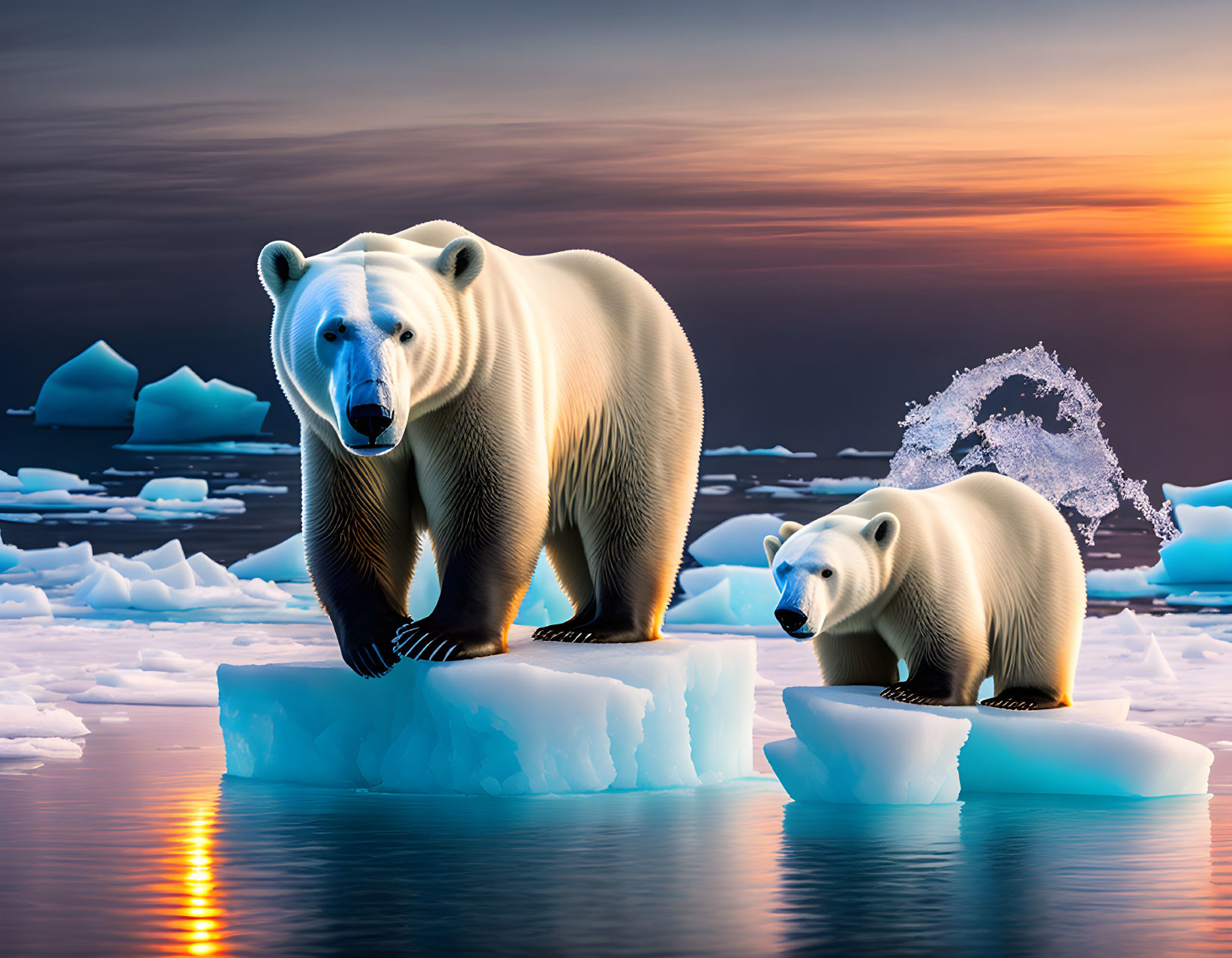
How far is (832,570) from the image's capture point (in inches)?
270

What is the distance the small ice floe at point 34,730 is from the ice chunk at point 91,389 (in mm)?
27903

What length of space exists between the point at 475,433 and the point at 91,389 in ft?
106

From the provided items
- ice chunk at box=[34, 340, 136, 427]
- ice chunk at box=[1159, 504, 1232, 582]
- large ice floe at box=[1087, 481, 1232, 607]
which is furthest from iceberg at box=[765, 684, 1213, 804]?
ice chunk at box=[34, 340, 136, 427]

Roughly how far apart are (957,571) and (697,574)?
944 cm

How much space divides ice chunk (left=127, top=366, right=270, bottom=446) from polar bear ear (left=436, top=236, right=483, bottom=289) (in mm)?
29399

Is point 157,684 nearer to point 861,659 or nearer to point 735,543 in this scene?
point 861,659

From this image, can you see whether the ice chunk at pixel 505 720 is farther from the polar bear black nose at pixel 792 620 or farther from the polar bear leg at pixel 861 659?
the polar bear black nose at pixel 792 620

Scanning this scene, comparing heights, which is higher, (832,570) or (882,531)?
Result: (882,531)

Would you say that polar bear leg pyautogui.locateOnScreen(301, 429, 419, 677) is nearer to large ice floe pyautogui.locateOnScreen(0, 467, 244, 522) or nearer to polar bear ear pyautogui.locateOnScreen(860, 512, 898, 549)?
polar bear ear pyautogui.locateOnScreen(860, 512, 898, 549)

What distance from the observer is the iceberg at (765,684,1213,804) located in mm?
6797

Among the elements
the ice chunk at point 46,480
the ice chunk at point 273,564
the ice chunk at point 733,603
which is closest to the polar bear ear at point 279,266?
the ice chunk at point 733,603

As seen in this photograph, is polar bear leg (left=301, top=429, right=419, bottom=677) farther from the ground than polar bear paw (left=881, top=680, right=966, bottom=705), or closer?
farther from the ground

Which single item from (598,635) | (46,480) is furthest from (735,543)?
(46,480)

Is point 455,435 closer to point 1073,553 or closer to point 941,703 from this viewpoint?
point 941,703
